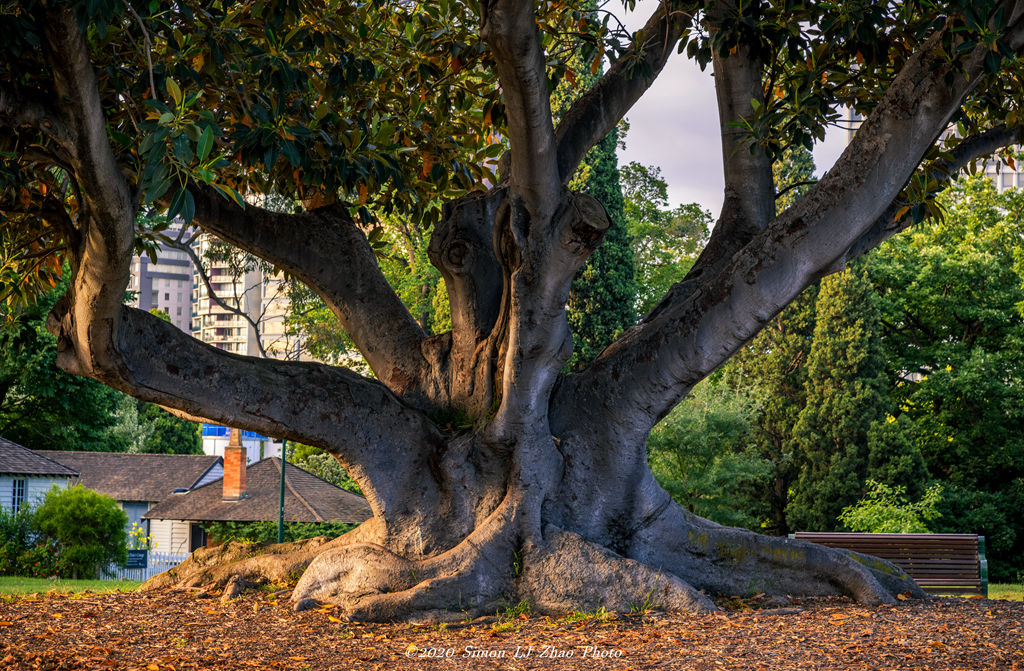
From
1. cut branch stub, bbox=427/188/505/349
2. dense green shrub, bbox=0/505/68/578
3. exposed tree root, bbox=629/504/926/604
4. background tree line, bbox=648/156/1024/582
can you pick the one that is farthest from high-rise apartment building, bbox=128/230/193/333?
exposed tree root, bbox=629/504/926/604

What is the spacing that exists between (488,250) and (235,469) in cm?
2296

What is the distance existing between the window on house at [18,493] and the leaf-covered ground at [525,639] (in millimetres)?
25310

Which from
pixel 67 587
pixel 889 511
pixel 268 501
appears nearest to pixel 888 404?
pixel 889 511

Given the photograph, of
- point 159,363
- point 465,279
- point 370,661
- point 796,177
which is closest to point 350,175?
point 465,279

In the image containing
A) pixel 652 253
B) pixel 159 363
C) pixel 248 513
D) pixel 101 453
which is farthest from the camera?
pixel 101 453

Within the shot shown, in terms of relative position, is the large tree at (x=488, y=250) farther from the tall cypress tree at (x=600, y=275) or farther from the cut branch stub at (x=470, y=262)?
the tall cypress tree at (x=600, y=275)

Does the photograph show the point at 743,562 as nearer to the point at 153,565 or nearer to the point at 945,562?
the point at 945,562

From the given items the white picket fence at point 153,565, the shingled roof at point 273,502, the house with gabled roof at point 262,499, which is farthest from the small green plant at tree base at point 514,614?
the white picket fence at point 153,565

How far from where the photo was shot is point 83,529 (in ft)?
77.9

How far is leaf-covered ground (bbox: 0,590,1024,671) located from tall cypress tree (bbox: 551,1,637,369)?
720 inches

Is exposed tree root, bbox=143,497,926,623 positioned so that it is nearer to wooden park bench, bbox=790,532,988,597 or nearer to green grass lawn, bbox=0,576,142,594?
green grass lawn, bbox=0,576,142,594

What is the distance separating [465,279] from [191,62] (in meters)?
2.73

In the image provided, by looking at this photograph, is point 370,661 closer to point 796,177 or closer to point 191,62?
point 191,62

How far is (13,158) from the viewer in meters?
6.83
